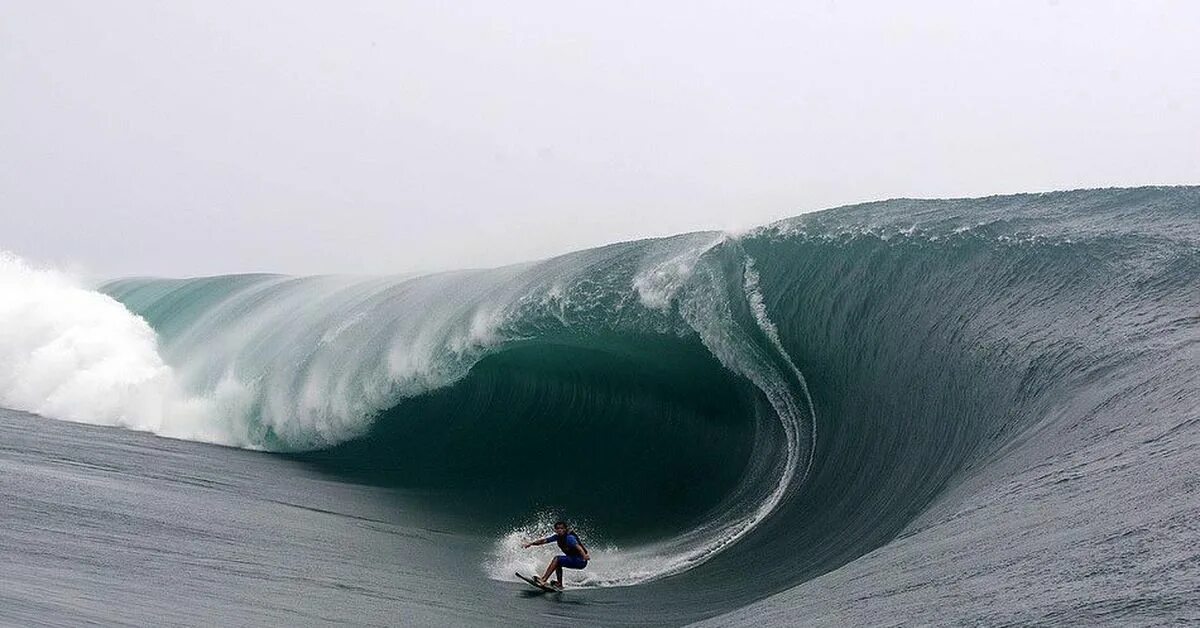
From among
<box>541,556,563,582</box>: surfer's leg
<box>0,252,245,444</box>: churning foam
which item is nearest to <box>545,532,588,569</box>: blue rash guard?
<box>541,556,563,582</box>: surfer's leg

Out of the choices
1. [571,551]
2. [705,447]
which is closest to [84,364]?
[705,447]

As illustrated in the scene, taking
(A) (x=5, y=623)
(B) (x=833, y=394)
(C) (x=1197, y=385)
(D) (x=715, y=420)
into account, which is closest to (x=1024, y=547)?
(C) (x=1197, y=385)

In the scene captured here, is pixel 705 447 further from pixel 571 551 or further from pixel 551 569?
pixel 551 569

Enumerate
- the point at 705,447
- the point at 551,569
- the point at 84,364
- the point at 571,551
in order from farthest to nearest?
the point at 84,364, the point at 705,447, the point at 571,551, the point at 551,569

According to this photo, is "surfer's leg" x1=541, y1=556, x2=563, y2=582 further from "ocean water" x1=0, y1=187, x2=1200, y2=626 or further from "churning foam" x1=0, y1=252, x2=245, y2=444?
"churning foam" x1=0, y1=252, x2=245, y2=444

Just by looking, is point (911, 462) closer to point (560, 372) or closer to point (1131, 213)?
point (1131, 213)

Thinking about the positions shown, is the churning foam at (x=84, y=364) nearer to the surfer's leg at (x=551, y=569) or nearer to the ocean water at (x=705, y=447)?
the ocean water at (x=705, y=447)

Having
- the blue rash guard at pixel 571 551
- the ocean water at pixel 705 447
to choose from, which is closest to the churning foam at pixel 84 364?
the ocean water at pixel 705 447

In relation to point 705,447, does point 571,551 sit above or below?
below
